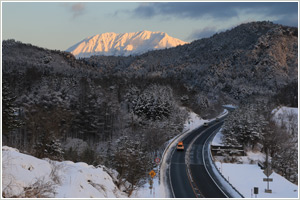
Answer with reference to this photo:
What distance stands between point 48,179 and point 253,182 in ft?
90.0

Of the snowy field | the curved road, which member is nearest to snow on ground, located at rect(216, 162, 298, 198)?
the snowy field

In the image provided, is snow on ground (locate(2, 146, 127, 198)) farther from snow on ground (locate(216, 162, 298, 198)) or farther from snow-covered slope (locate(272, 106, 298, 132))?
snow-covered slope (locate(272, 106, 298, 132))

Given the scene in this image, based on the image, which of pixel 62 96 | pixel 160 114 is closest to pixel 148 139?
pixel 160 114

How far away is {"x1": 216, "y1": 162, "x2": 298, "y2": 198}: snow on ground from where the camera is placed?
94.0 feet

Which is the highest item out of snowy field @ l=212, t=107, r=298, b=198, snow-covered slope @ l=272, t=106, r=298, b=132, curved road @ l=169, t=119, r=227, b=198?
snow-covered slope @ l=272, t=106, r=298, b=132

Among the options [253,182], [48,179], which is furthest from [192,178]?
[48,179]

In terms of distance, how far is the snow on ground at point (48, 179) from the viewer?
34.4 ft

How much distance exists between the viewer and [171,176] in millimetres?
35281

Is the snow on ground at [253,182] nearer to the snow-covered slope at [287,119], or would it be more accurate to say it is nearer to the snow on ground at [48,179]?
the snow on ground at [48,179]

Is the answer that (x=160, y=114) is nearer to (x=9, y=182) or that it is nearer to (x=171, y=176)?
(x=171, y=176)

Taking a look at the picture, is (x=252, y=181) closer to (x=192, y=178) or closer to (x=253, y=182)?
(x=253, y=182)

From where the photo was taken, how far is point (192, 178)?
114 feet

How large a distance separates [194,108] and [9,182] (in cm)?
9641

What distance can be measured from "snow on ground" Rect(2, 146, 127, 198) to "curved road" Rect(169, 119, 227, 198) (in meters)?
15.1
